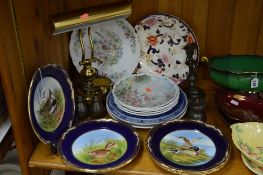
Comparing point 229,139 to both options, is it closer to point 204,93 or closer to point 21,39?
point 204,93

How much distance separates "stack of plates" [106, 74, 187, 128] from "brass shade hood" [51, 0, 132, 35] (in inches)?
9.3

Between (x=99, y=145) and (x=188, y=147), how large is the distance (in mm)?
251

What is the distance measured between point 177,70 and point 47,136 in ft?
1.66

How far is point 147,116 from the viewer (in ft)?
3.46

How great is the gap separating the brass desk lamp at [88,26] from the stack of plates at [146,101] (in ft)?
0.15

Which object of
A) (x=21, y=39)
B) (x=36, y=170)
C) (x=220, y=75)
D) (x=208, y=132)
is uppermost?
(x=21, y=39)

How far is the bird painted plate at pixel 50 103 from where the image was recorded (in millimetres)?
965

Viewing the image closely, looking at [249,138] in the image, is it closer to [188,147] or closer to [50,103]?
[188,147]

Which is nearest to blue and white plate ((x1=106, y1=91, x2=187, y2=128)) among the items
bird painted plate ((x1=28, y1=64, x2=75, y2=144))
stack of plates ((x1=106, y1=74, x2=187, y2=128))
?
stack of plates ((x1=106, y1=74, x2=187, y2=128))

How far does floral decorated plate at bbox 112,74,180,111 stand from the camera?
1.09 meters

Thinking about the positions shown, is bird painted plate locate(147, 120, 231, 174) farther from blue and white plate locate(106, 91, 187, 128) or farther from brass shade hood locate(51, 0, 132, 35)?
brass shade hood locate(51, 0, 132, 35)

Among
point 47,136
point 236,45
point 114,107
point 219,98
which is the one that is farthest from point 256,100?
point 47,136

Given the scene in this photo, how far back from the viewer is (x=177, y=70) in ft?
4.08

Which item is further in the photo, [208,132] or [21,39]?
[208,132]
